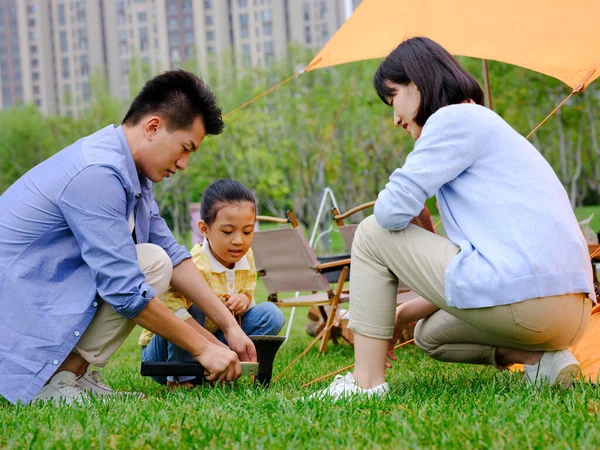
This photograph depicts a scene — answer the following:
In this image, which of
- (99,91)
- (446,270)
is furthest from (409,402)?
(99,91)

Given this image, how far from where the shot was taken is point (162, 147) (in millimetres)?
2996

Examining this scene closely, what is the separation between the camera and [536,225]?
2.44 m

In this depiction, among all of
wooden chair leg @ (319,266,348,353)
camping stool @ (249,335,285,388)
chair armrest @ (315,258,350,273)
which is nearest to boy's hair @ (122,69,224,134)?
camping stool @ (249,335,285,388)

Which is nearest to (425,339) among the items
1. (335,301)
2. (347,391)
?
(347,391)

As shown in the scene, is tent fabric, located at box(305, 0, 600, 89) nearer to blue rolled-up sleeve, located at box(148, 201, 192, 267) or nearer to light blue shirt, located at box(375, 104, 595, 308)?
light blue shirt, located at box(375, 104, 595, 308)

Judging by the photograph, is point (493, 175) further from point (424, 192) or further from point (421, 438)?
point (421, 438)

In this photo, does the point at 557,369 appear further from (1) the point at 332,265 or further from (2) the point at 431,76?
(1) the point at 332,265

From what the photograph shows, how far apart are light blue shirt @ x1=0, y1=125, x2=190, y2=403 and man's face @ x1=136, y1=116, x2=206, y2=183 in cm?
12

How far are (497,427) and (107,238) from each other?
1411 millimetres

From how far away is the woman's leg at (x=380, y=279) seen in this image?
8.39 ft

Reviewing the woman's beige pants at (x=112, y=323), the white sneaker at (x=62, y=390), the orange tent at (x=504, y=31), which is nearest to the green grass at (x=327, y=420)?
the white sneaker at (x=62, y=390)

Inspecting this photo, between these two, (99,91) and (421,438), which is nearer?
(421,438)

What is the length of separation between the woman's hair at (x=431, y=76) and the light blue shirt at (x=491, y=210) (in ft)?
0.46

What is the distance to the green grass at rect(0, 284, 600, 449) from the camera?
2.00 metres
